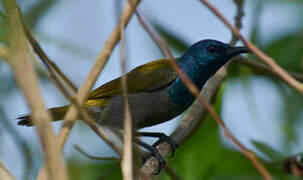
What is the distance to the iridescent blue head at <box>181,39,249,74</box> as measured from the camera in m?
3.92

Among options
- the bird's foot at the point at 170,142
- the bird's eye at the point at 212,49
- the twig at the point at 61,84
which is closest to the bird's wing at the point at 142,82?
the bird's eye at the point at 212,49

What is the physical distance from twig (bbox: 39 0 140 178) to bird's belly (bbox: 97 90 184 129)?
7.21 ft

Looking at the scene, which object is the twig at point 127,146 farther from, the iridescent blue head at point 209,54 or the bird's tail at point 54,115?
the iridescent blue head at point 209,54

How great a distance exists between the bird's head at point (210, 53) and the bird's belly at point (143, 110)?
41cm

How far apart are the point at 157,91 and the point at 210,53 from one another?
0.51 meters

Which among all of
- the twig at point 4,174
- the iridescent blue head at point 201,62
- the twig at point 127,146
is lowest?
the twig at point 127,146

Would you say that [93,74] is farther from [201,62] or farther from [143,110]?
[201,62]

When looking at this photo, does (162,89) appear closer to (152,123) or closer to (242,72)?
(152,123)

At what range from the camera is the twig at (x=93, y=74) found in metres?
1.39

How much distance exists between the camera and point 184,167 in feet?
10.5

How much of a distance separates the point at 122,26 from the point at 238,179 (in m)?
1.83

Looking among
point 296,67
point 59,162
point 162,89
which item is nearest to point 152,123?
point 162,89

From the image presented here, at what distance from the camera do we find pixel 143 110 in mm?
3807

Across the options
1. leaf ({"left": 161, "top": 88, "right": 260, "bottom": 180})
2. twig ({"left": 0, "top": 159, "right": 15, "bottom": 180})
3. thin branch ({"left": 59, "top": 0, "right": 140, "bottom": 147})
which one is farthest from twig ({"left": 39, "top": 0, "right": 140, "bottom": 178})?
leaf ({"left": 161, "top": 88, "right": 260, "bottom": 180})
